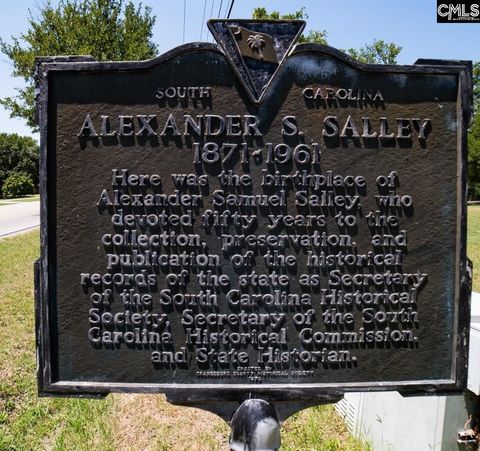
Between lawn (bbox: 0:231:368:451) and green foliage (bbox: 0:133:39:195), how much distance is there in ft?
142

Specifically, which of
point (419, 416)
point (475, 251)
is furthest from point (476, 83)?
point (419, 416)

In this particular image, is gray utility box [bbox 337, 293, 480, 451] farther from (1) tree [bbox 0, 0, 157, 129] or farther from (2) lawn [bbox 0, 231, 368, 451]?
(1) tree [bbox 0, 0, 157, 129]

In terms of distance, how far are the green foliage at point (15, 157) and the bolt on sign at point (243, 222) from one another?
45406mm

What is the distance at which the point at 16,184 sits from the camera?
41.5 meters

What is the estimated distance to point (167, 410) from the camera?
3754mm

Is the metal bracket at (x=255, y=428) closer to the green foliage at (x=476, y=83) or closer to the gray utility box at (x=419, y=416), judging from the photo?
the gray utility box at (x=419, y=416)

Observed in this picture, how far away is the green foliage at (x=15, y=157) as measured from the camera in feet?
140

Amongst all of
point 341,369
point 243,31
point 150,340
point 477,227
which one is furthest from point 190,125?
point 477,227

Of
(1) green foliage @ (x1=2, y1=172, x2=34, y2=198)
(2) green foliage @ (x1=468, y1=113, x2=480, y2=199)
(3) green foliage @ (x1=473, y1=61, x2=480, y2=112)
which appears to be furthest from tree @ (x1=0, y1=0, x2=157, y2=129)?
(3) green foliage @ (x1=473, y1=61, x2=480, y2=112)

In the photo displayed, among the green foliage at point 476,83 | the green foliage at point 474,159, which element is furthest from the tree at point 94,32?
the green foliage at point 476,83

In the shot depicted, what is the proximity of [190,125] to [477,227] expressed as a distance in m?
15.8

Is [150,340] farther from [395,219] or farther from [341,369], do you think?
[395,219]

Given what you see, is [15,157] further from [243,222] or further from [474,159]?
[243,222]

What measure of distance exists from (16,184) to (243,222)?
4434 centimetres
